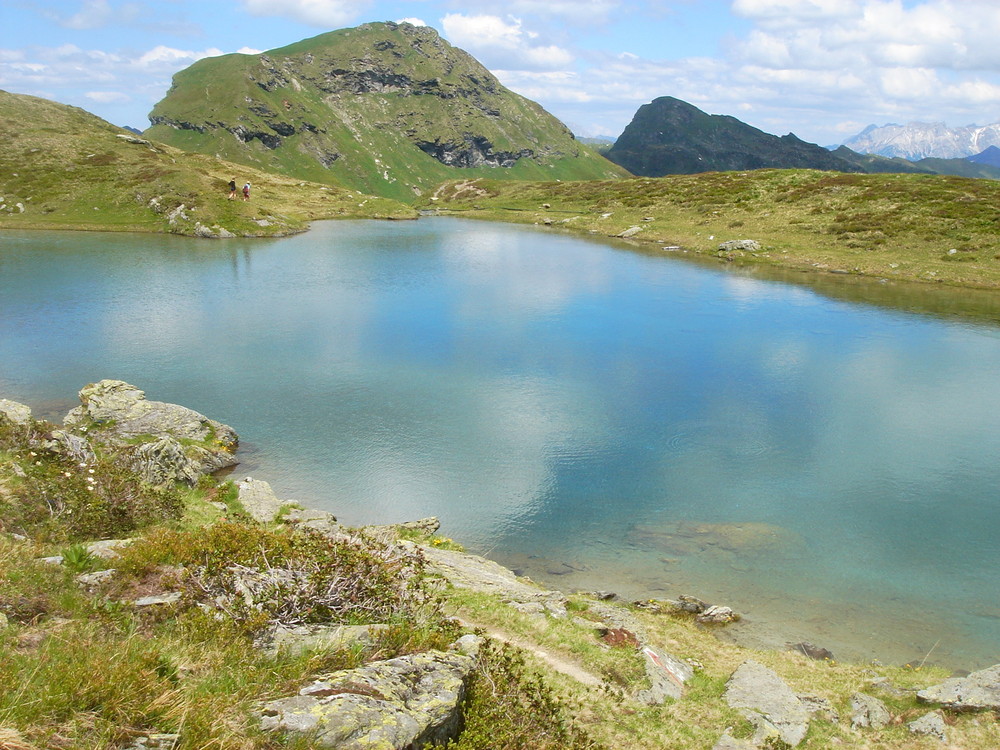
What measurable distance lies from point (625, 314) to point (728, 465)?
1069 inches

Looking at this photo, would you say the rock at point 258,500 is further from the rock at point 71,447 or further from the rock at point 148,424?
the rock at point 71,447

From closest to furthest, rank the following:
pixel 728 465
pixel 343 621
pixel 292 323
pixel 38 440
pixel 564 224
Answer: pixel 343 621, pixel 38 440, pixel 728 465, pixel 292 323, pixel 564 224

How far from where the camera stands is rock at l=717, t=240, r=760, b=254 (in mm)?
83125

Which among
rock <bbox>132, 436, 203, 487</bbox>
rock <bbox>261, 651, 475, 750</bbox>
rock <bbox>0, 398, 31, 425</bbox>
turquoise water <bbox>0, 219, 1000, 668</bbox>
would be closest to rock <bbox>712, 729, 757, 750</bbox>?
rock <bbox>261, 651, 475, 750</bbox>

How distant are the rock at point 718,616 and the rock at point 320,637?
10.8 meters

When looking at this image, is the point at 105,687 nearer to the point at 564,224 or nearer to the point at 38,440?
the point at 38,440

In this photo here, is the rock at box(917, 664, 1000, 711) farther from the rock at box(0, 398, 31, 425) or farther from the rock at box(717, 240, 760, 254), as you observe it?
the rock at box(717, 240, 760, 254)

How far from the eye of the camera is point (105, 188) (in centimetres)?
8869

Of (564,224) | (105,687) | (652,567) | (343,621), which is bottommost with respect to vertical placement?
(652,567)

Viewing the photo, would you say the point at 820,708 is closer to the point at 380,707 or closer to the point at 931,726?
the point at 931,726

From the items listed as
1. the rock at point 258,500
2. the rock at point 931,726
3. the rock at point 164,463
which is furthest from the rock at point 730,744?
the rock at point 164,463

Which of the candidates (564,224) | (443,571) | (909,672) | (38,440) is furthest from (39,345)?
(564,224)

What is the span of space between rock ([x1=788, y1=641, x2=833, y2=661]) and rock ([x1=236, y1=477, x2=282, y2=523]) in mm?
14771

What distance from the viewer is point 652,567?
776 inches
